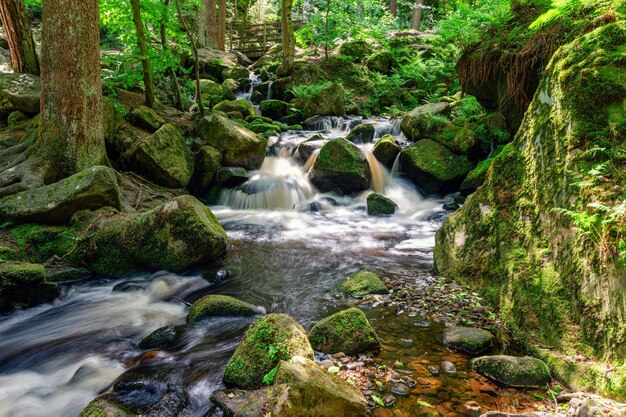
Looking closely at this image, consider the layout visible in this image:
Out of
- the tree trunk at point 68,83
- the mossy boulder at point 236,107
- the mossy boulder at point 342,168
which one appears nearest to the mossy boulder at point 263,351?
the tree trunk at point 68,83

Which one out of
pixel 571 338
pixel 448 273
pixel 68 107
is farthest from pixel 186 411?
pixel 68 107

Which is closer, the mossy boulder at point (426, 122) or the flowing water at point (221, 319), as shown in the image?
the flowing water at point (221, 319)

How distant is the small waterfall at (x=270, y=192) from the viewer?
10.5 meters

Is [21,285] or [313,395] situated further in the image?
[21,285]

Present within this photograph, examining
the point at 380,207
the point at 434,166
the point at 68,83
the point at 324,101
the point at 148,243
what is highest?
the point at 324,101

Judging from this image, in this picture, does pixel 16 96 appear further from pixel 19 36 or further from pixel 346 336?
pixel 346 336

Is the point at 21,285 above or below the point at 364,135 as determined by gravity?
below

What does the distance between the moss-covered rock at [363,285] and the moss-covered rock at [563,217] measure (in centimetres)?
112

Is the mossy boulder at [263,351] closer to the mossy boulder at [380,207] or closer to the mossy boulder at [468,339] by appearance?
the mossy boulder at [468,339]

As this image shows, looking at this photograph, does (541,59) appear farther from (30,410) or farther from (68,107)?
(30,410)

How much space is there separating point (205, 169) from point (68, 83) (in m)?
3.83

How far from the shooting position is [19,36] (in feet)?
29.2

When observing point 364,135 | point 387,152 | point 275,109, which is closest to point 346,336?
point 387,152

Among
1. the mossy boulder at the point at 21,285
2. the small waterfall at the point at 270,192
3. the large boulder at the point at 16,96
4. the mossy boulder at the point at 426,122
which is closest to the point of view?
the mossy boulder at the point at 21,285
